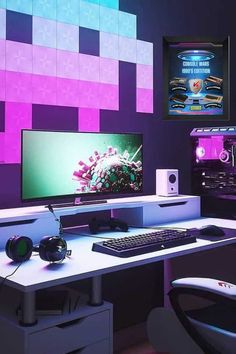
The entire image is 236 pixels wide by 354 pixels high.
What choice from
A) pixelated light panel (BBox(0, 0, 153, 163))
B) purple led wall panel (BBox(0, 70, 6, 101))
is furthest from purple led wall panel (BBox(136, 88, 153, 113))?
purple led wall panel (BBox(0, 70, 6, 101))

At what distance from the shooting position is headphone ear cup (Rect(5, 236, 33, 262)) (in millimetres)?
1762

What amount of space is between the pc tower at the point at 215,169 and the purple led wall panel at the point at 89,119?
Answer: 65 centimetres

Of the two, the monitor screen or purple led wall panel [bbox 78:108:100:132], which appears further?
purple led wall panel [bbox 78:108:100:132]

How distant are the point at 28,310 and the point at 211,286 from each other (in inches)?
25.9

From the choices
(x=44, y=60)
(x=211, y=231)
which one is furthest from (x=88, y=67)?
(x=211, y=231)

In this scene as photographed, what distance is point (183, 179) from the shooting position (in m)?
3.32

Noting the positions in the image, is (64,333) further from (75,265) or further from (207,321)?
(207,321)

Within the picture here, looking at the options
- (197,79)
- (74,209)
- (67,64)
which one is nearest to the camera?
(74,209)

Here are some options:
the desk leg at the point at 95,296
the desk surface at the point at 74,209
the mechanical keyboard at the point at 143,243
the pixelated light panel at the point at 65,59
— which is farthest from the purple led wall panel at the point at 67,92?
the desk leg at the point at 95,296

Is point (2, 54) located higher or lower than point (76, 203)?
higher

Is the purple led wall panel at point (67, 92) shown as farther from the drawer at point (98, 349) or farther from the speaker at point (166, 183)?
the drawer at point (98, 349)

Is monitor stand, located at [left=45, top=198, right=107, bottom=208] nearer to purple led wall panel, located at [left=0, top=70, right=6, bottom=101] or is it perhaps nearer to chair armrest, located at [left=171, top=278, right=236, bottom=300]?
purple led wall panel, located at [left=0, top=70, right=6, bottom=101]

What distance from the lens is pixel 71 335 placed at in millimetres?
1731

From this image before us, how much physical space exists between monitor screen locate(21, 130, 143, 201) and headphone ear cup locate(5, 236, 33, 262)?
1.31 feet
